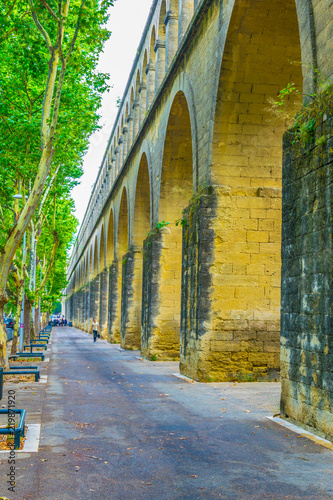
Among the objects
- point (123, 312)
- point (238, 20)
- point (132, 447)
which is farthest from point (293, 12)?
point (123, 312)

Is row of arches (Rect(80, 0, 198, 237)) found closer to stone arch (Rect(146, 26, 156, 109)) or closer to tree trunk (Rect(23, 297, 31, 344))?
stone arch (Rect(146, 26, 156, 109))

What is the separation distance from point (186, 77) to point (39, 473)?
11.7 metres

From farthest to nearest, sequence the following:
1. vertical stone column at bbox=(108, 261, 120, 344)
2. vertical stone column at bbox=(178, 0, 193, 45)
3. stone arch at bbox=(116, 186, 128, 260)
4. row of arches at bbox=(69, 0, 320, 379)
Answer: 1. vertical stone column at bbox=(108, 261, 120, 344)
2. stone arch at bbox=(116, 186, 128, 260)
3. vertical stone column at bbox=(178, 0, 193, 45)
4. row of arches at bbox=(69, 0, 320, 379)

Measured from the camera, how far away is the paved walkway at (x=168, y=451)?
4609 mm

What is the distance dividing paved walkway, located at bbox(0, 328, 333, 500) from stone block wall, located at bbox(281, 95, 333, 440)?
487mm

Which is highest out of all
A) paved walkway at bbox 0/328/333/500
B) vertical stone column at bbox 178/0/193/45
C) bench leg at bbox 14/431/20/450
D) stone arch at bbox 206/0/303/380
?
vertical stone column at bbox 178/0/193/45

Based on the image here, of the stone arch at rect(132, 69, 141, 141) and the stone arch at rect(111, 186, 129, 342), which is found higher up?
the stone arch at rect(132, 69, 141, 141)

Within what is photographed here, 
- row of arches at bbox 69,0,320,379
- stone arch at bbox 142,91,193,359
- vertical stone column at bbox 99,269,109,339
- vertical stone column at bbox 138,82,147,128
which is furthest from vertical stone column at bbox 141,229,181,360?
vertical stone column at bbox 99,269,109,339

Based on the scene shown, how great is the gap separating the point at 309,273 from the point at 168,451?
2.62m

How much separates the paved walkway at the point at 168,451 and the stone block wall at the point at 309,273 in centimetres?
49

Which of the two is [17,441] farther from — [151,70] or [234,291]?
[151,70]

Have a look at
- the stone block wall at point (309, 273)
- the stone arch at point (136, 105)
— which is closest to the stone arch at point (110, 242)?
the stone arch at point (136, 105)

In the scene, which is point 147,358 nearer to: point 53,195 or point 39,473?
point 53,195

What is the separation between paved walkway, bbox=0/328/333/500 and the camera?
15.1ft
